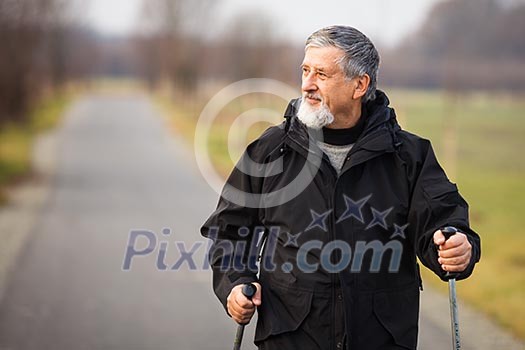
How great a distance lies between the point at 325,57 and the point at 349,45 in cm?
11

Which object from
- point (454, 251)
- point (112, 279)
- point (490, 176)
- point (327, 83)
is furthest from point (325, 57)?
point (490, 176)

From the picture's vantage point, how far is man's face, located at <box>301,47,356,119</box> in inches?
140

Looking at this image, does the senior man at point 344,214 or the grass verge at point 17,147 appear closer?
the senior man at point 344,214

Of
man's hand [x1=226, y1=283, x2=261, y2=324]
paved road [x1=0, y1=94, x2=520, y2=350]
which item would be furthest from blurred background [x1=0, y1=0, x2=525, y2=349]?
man's hand [x1=226, y1=283, x2=261, y2=324]

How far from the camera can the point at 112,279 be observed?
31.8ft

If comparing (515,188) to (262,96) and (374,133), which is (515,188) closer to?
(262,96)

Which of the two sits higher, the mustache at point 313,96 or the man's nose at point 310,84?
the man's nose at point 310,84

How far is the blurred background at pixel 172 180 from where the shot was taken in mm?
8148

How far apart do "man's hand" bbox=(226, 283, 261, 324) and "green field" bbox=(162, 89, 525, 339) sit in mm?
4755

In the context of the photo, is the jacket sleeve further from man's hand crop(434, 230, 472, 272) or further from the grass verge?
the grass verge

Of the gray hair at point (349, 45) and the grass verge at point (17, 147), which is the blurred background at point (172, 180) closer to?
the grass verge at point (17, 147)

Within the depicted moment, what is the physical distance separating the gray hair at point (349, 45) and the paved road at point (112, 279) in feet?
13.6

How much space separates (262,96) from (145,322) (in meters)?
23.6

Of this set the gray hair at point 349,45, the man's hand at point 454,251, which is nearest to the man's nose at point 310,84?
the gray hair at point 349,45
